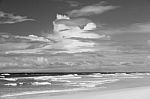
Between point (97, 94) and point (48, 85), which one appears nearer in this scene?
point (97, 94)

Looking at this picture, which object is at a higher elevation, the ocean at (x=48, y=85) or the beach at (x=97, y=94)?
the ocean at (x=48, y=85)

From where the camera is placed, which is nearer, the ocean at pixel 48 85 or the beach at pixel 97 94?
the beach at pixel 97 94

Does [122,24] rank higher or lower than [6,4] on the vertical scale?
lower

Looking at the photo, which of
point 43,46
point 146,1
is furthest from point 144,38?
point 43,46

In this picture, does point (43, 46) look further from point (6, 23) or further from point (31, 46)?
point (6, 23)

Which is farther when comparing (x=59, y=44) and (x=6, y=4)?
(x=59, y=44)

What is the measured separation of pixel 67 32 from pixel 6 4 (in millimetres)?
1700

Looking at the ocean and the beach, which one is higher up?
the ocean

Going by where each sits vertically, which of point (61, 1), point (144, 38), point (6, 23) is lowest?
point (144, 38)

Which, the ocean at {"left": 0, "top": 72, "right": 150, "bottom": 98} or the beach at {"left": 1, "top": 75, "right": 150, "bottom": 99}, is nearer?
the beach at {"left": 1, "top": 75, "right": 150, "bottom": 99}

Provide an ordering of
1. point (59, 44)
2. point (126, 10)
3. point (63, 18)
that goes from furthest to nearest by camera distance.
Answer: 1. point (59, 44)
2. point (63, 18)
3. point (126, 10)

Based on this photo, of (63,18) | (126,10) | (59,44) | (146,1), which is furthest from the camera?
(59,44)

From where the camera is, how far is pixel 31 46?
6.98m

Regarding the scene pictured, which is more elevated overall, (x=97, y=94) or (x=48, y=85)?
(x=48, y=85)
